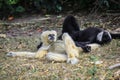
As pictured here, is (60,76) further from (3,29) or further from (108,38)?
(3,29)

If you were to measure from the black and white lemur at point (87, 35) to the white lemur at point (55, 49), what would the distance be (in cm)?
33

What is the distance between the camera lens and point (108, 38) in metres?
6.65

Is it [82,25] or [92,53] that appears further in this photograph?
[82,25]

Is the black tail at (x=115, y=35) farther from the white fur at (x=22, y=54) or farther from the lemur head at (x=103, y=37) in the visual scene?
the white fur at (x=22, y=54)

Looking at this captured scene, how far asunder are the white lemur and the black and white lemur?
330mm

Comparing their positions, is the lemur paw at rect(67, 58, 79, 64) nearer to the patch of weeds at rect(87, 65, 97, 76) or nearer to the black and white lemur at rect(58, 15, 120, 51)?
the patch of weeds at rect(87, 65, 97, 76)

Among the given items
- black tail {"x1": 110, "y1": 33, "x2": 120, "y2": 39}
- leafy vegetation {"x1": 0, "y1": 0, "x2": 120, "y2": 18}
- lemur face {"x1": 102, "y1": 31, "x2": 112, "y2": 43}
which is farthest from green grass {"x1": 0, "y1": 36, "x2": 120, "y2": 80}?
leafy vegetation {"x1": 0, "y1": 0, "x2": 120, "y2": 18}

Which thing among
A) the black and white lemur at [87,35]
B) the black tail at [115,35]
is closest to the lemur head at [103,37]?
the black and white lemur at [87,35]

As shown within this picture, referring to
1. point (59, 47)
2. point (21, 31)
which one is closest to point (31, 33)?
point (21, 31)

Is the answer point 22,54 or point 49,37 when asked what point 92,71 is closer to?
point 49,37

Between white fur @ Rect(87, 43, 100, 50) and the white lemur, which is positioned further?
white fur @ Rect(87, 43, 100, 50)

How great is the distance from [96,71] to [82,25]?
317cm

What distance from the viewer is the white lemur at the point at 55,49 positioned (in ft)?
19.4

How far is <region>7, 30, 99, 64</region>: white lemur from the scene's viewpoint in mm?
5922
